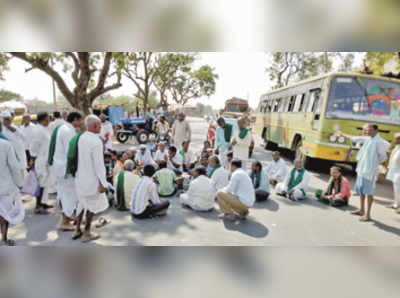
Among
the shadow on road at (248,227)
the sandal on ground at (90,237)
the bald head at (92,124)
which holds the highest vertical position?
the bald head at (92,124)

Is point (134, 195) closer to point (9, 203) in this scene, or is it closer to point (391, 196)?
point (9, 203)

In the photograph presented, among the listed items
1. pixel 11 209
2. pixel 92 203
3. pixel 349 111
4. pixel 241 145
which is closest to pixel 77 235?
pixel 92 203

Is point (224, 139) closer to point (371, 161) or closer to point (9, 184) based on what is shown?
point (371, 161)

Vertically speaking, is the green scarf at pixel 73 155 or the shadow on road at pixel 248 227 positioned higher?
the green scarf at pixel 73 155

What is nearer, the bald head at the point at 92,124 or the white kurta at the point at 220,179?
the bald head at the point at 92,124

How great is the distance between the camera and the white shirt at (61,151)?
3.90 m

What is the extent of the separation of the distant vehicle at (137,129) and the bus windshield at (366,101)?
9.42m

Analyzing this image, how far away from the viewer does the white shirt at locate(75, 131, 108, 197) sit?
3.48 meters

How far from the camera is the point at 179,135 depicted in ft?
26.9

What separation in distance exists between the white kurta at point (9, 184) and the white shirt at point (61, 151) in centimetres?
53

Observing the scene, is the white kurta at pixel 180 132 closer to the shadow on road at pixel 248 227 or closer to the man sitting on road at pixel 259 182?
the man sitting on road at pixel 259 182

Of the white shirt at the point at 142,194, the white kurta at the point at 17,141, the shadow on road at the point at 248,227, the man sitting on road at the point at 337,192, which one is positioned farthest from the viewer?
the man sitting on road at the point at 337,192

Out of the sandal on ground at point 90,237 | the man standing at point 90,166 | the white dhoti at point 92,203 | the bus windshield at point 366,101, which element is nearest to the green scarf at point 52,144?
the man standing at point 90,166

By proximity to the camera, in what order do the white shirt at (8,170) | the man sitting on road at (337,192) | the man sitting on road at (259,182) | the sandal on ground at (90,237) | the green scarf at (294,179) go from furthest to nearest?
the green scarf at (294,179), the man sitting on road at (259,182), the man sitting on road at (337,192), the sandal on ground at (90,237), the white shirt at (8,170)
